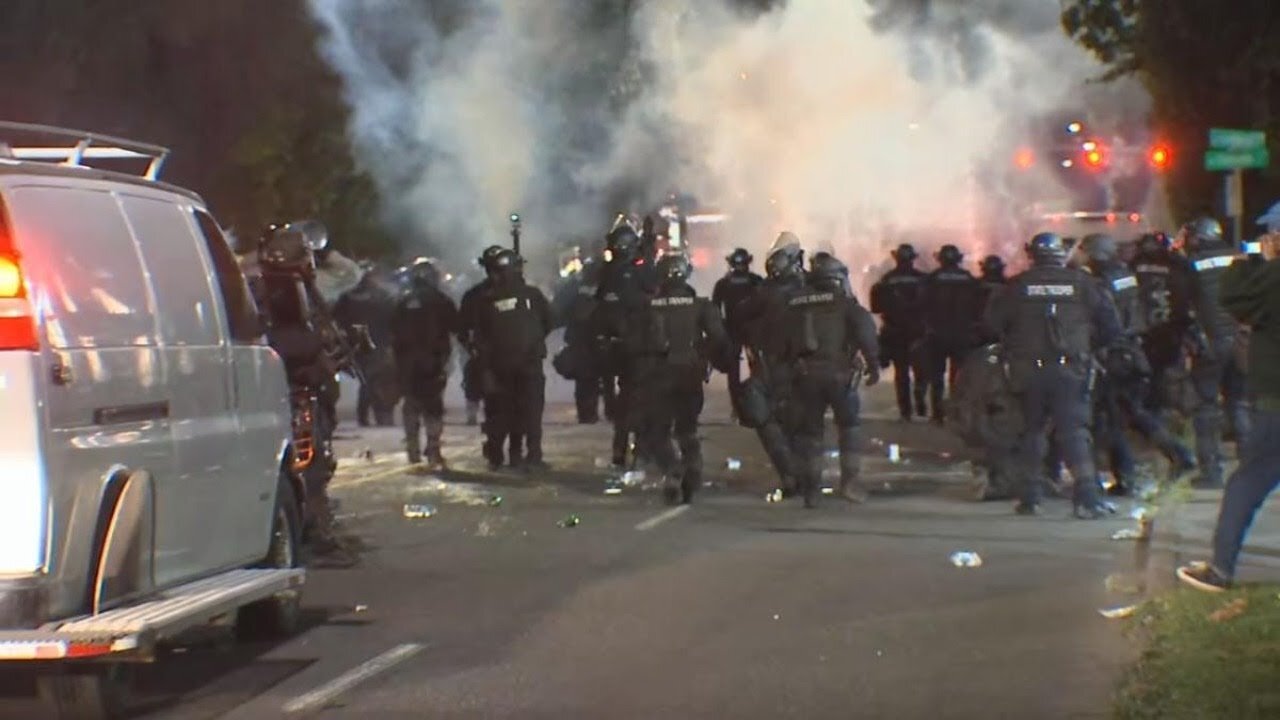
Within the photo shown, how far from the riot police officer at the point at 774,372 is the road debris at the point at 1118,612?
4903 mm

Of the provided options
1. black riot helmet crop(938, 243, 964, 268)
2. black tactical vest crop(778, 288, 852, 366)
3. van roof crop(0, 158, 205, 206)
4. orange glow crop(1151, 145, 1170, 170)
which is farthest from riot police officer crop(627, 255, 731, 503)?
orange glow crop(1151, 145, 1170, 170)

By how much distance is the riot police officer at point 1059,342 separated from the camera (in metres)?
12.6

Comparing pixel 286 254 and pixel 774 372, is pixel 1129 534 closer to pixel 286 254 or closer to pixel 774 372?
pixel 774 372

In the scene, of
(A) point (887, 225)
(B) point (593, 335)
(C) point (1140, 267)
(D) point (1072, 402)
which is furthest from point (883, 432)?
(A) point (887, 225)

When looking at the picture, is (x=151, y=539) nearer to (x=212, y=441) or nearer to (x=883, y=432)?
(x=212, y=441)

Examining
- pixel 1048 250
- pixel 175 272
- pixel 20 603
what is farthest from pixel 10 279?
pixel 1048 250

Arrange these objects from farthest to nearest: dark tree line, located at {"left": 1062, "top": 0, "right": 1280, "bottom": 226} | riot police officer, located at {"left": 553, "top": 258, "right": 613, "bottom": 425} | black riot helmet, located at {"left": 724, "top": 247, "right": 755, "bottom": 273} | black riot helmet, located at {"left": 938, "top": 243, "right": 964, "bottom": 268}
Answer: dark tree line, located at {"left": 1062, "top": 0, "right": 1280, "bottom": 226} → black riot helmet, located at {"left": 724, "top": 247, "right": 755, "bottom": 273} → black riot helmet, located at {"left": 938, "top": 243, "right": 964, "bottom": 268} → riot police officer, located at {"left": 553, "top": 258, "right": 613, "bottom": 425}

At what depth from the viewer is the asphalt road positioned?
7703mm

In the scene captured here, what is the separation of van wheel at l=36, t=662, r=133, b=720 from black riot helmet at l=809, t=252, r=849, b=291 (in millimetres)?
7664

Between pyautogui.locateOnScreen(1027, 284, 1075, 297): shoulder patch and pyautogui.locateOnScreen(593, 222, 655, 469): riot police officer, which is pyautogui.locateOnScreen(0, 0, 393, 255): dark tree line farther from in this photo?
pyautogui.locateOnScreen(1027, 284, 1075, 297): shoulder patch

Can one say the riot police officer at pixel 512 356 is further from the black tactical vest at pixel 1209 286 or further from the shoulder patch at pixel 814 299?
the black tactical vest at pixel 1209 286

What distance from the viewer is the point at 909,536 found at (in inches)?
483

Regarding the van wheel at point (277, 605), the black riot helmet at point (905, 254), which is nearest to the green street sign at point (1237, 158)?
the black riot helmet at point (905, 254)

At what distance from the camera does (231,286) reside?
28.2 ft
